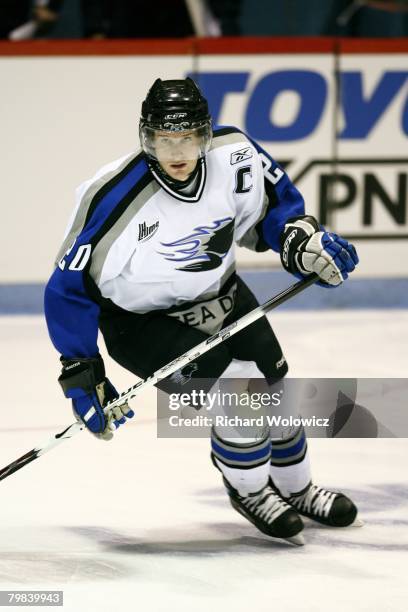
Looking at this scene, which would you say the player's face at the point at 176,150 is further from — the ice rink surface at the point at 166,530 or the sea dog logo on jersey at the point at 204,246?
the ice rink surface at the point at 166,530

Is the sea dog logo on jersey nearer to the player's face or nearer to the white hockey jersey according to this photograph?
the white hockey jersey

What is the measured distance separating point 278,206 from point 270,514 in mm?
715

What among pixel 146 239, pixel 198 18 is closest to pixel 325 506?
pixel 146 239

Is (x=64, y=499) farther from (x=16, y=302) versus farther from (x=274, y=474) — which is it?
(x=16, y=302)

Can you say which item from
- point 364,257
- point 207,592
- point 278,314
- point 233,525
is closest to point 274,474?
point 233,525

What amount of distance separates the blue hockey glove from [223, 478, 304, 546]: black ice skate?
1.26ft

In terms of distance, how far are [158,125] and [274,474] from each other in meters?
0.92

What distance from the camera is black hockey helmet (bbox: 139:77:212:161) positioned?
2.48 meters

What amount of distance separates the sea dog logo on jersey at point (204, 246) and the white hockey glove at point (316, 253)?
0.14 metres

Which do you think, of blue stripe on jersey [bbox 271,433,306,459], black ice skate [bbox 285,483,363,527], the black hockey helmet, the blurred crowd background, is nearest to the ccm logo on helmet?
the black hockey helmet

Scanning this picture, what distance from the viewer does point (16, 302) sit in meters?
5.20

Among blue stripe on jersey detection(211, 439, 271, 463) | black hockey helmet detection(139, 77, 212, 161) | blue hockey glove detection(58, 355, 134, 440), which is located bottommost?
blue stripe on jersey detection(211, 439, 271, 463)

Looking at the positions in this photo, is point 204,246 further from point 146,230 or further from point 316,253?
point 316,253

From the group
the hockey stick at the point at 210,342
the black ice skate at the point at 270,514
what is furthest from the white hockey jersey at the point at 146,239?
the black ice skate at the point at 270,514
